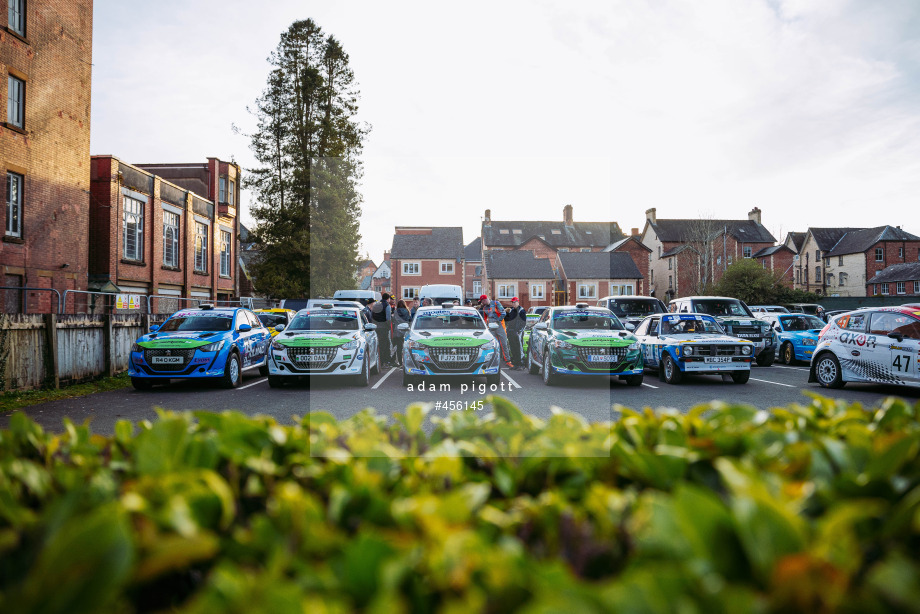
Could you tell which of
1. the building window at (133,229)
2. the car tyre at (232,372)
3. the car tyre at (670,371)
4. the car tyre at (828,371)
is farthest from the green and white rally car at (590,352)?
the building window at (133,229)

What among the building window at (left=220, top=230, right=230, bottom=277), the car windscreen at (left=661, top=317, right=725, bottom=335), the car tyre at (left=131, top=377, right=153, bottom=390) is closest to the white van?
the car windscreen at (left=661, top=317, right=725, bottom=335)

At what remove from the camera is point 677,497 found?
1.08 metres

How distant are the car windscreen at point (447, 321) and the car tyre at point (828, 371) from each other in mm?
7185

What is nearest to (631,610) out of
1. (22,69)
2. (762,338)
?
(762,338)

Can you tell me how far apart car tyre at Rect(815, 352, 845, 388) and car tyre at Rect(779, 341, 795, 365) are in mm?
6633

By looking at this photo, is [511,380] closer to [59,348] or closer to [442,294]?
[59,348]

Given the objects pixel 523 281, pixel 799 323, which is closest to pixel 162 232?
pixel 799 323

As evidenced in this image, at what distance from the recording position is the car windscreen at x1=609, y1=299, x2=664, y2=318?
19.7 meters

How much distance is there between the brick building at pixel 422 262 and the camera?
7000 centimetres

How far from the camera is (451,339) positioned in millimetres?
11656

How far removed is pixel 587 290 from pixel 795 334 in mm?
48386

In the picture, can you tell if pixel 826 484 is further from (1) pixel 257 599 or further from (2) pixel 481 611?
(1) pixel 257 599

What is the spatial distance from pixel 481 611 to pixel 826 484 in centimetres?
92

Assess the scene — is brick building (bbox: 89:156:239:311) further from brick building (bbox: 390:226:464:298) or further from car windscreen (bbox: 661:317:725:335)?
brick building (bbox: 390:226:464:298)
